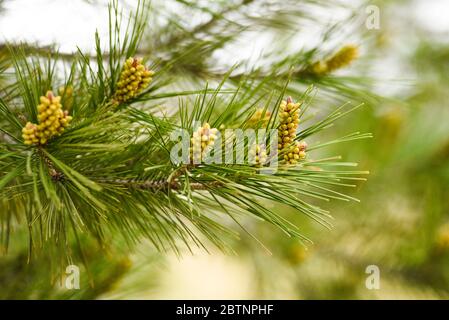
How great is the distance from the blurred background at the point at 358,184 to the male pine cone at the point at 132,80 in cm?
14

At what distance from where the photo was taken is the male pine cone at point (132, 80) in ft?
1.49

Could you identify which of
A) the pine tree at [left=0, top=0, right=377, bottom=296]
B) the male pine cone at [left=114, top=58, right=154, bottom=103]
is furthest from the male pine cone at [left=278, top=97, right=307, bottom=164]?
the male pine cone at [left=114, top=58, right=154, bottom=103]

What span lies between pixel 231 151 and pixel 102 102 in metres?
0.15

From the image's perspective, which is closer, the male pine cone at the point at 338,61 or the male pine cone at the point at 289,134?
the male pine cone at the point at 289,134

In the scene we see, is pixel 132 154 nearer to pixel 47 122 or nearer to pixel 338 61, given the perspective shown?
pixel 47 122

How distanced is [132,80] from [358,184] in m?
0.68

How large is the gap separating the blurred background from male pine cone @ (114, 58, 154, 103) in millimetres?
141

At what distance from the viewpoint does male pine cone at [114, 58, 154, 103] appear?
1.49ft

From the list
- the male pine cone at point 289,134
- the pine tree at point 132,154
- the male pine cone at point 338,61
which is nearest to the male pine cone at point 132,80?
the pine tree at point 132,154

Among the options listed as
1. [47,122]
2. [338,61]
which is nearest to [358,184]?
[338,61]

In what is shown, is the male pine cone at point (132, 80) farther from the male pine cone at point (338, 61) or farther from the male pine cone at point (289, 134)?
the male pine cone at point (338, 61)

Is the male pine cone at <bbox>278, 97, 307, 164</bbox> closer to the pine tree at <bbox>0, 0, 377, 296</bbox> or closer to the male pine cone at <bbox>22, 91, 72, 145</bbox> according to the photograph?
the pine tree at <bbox>0, 0, 377, 296</bbox>

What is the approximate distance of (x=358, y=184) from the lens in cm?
103

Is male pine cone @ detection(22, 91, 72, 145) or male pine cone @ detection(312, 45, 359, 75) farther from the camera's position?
male pine cone @ detection(312, 45, 359, 75)
